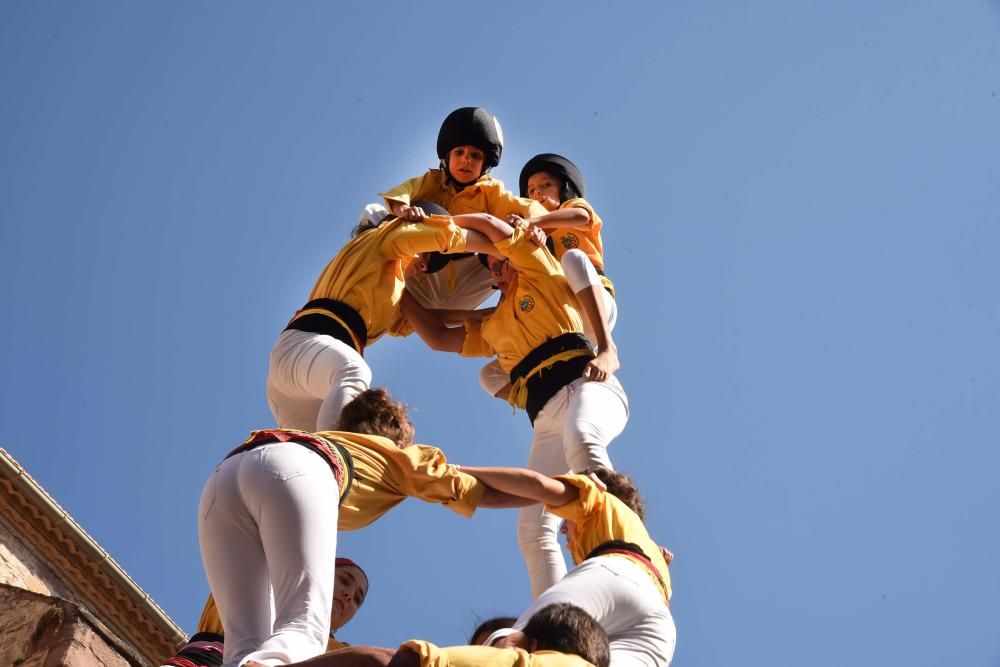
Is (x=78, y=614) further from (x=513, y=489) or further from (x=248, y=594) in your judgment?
(x=513, y=489)

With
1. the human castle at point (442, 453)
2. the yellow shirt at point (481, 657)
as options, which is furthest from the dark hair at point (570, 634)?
the yellow shirt at point (481, 657)

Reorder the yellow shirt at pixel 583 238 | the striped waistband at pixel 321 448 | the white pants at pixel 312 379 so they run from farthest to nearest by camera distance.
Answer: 1. the yellow shirt at pixel 583 238
2. the white pants at pixel 312 379
3. the striped waistband at pixel 321 448

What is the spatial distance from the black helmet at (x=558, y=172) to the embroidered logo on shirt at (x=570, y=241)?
1.61ft

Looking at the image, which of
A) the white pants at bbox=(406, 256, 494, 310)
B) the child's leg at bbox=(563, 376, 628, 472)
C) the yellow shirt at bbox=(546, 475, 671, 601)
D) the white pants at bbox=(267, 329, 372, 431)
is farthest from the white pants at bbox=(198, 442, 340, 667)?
the white pants at bbox=(406, 256, 494, 310)

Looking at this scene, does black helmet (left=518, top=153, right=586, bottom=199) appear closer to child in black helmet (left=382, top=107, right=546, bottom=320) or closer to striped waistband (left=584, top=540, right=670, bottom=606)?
child in black helmet (left=382, top=107, right=546, bottom=320)

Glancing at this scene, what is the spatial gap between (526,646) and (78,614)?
201 cm

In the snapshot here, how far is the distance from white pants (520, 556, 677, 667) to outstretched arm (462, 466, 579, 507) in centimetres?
31

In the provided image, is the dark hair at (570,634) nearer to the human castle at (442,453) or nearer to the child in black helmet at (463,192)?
the human castle at (442,453)

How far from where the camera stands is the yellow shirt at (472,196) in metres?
7.76

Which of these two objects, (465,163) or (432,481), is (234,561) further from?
(465,163)

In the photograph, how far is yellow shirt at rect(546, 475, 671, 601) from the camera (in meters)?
5.15

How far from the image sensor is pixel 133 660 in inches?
195

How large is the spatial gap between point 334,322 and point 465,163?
1716 millimetres

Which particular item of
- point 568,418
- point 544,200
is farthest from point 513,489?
point 544,200
